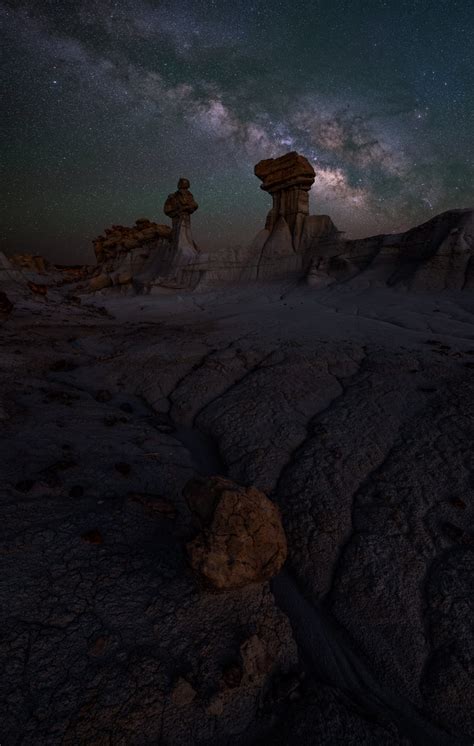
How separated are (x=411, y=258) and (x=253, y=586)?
16.4 meters

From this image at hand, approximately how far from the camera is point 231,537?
88.0 inches

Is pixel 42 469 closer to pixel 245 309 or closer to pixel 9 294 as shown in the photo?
pixel 245 309

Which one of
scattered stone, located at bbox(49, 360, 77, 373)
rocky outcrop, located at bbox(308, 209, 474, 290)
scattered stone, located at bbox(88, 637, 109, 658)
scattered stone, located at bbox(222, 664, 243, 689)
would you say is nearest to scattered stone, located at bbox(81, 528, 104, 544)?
scattered stone, located at bbox(88, 637, 109, 658)

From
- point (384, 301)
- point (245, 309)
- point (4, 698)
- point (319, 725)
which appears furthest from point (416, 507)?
point (245, 309)

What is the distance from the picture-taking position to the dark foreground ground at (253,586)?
177cm

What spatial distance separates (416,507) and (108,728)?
2.80 m

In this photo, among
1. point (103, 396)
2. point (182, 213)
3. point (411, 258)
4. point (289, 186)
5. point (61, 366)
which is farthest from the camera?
point (182, 213)

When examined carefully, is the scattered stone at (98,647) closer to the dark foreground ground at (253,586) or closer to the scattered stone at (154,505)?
the dark foreground ground at (253,586)

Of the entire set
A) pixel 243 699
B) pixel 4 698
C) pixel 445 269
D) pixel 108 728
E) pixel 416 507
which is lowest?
pixel 243 699

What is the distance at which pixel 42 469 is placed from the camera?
3.39 m

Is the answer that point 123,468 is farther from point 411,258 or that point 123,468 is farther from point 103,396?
point 411,258

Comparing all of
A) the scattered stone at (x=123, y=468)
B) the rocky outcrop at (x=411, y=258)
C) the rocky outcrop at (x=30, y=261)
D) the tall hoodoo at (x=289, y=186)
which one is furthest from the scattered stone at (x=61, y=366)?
the rocky outcrop at (x=30, y=261)

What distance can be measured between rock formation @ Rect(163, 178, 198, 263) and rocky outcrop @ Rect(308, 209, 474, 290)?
12370mm

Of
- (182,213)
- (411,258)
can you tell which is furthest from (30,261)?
(411,258)
